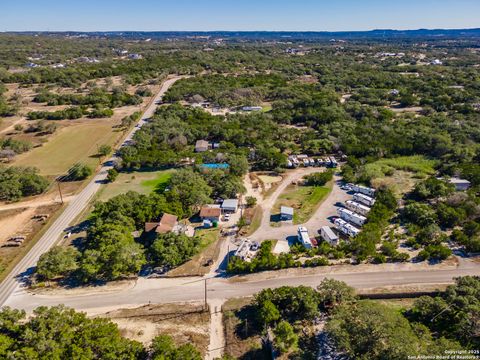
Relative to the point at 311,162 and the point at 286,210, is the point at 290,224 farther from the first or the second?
the point at 311,162

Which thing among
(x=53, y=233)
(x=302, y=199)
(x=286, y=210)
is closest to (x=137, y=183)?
(x=53, y=233)

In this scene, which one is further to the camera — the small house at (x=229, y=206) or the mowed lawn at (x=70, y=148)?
the mowed lawn at (x=70, y=148)

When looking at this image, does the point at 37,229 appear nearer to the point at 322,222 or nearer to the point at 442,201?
the point at 322,222

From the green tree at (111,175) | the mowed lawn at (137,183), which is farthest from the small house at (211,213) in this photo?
the green tree at (111,175)

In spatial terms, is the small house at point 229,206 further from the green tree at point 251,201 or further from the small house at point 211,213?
the green tree at point 251,201

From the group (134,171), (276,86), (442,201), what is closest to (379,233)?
(442,201)

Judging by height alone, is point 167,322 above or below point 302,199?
below
